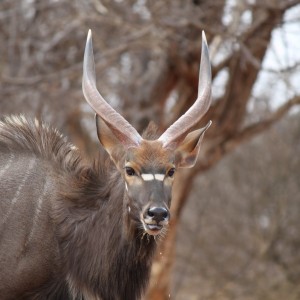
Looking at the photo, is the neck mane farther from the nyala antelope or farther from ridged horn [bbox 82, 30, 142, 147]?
ridged horn [bbox 82, 30, 142, 147]

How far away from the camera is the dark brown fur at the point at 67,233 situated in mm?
5246

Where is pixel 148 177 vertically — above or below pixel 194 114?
below

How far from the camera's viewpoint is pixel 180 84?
1097 centimetres

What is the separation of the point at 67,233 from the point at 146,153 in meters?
0.81

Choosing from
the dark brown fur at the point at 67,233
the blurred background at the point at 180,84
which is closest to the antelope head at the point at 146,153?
the dark brown fur at the point at 67,233

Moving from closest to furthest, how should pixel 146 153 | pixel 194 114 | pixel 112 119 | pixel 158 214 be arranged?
pixel 158 214 < pixel 146 153 < pixel 112 119 < pixel 194 114

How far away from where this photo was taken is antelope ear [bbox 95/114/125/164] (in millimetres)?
5152

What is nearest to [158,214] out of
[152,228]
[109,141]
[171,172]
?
[152,228]

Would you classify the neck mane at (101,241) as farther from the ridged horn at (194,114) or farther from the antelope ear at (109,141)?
the ridged horn at (194,114)

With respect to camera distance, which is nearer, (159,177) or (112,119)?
(159,177)

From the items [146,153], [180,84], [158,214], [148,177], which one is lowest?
[158,214]

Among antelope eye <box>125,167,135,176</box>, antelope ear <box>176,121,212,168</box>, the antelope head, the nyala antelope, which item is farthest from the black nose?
antelope ear <box>176,121,212,168</box>

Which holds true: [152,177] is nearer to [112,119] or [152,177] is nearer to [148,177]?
[148,177]

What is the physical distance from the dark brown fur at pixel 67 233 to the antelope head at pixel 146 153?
0.20 m
